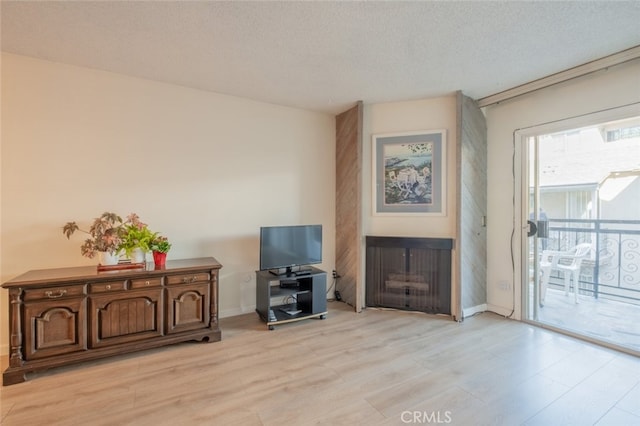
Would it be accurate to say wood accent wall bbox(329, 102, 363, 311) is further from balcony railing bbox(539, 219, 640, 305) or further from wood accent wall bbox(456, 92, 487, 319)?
balcony railing bbox(539, 219, 640, 305)

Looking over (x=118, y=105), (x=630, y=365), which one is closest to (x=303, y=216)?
(x=118, y=105)

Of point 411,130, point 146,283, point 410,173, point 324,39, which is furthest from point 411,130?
point 146,283

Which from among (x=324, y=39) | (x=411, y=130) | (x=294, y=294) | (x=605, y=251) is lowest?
(x=294, y=294)

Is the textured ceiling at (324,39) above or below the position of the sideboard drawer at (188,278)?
above

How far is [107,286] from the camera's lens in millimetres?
2377

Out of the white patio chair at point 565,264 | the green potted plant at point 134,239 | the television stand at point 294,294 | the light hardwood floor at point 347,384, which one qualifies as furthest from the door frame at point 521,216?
the green potted plant at point 134,239

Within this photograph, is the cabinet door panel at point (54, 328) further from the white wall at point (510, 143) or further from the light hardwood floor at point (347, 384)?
the white wall at point (510, 143)

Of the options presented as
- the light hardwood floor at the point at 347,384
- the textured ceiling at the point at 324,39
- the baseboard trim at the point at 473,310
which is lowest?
the light hardwood floor at the point at 347,384

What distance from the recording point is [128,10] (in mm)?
1986

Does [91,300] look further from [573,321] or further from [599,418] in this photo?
[573,321]

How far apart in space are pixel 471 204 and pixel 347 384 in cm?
256

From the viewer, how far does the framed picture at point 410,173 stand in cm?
353

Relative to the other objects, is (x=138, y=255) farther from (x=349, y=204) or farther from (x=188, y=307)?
(x=349, y=204)

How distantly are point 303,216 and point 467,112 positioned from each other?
7.98ft
